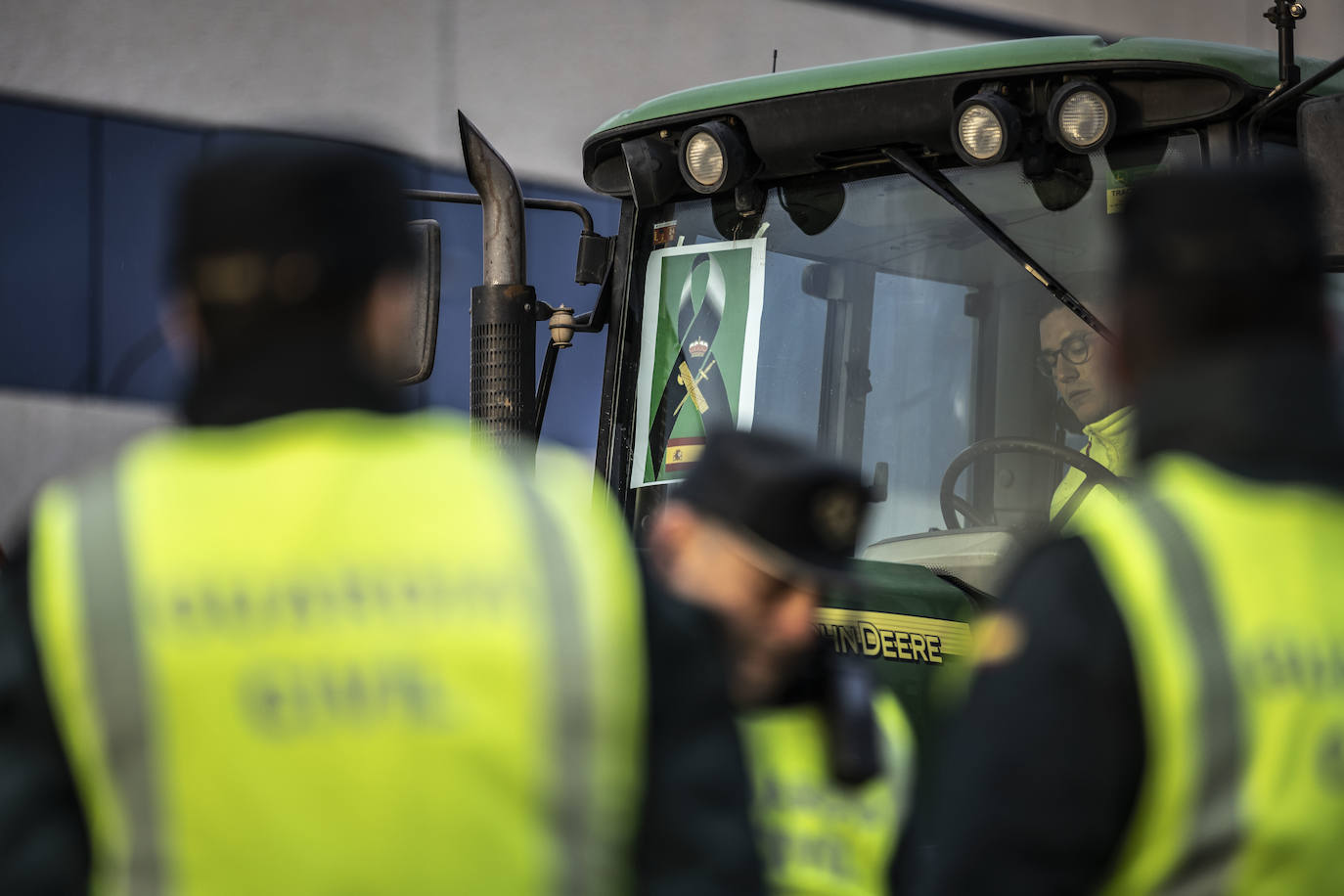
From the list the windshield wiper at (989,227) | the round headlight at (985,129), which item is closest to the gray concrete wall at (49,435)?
the windshield wiper at (989,227)

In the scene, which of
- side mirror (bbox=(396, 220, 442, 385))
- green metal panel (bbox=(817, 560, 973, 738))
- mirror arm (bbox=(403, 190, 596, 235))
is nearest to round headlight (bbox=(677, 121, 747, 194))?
mirror arm (bbox=(403, 190, 596, 235))

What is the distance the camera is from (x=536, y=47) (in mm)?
12297

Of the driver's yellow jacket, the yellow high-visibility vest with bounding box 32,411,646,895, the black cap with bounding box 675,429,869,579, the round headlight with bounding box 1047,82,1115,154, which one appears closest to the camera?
the yellow high-visibility vest with bounding box 32,411,646,895

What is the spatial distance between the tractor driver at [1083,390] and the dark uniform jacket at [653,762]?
7.74 feet

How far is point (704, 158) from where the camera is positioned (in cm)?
430

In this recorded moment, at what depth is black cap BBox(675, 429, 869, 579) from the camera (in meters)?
1.76

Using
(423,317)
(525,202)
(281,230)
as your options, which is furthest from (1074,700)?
(525,202)

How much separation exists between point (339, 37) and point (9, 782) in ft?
35.8

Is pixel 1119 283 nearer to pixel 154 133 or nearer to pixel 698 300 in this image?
pixel 698 300

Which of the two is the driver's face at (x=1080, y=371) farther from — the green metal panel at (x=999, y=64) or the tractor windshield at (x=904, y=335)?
the green metal panel at (x=999, y=64)

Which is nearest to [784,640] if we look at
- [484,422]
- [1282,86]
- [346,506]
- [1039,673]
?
[1039,673]

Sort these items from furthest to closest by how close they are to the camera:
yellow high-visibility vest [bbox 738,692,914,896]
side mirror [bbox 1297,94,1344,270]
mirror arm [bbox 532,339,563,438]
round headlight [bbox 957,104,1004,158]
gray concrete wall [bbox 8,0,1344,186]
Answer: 1. gray concrete wall [bbox 8,0,1344,186]
2. mirror arm [bbox 532,339,563,438]
3. round headlight [bbox 957,104,1004,158]
4. side mirror [bbox 1297,94,1344,270]
5. yellow high-visibility vest [bbox 738,692,914,896]

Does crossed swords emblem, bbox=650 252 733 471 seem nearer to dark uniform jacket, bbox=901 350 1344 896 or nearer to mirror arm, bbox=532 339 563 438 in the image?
mirror arm, bbox=532 339 563 438

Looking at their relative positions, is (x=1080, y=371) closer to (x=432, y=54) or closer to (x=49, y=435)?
(x=49, y=435)
